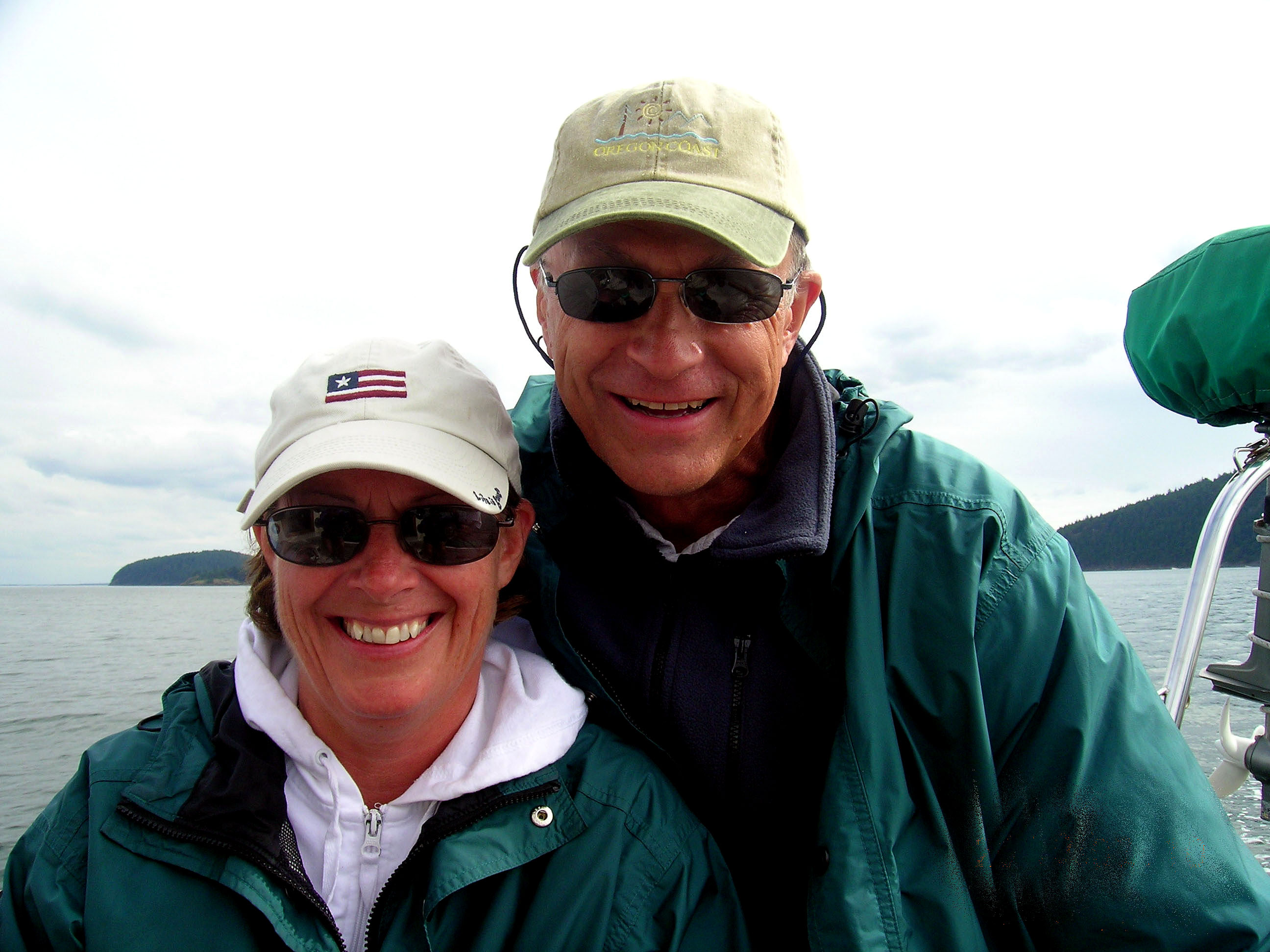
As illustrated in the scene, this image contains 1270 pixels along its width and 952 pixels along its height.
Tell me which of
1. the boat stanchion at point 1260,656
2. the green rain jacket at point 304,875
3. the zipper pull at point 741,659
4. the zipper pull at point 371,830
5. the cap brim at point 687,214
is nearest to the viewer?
the green rain jacket at point 304,875

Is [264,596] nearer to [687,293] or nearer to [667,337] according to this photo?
[667,337]

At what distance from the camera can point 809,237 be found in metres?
2.23

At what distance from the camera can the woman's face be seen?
75.7 inches

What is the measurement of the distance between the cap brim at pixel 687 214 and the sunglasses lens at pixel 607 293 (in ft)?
0.40

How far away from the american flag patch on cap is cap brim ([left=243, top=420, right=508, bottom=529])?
0.30 ft

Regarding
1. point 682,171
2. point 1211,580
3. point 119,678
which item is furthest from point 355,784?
point 119,678

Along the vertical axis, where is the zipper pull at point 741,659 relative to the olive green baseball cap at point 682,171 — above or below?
below

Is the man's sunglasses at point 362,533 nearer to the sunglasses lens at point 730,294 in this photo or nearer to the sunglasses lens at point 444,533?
the sunglasses lens at point 444,533

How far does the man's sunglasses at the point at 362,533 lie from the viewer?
1.89m

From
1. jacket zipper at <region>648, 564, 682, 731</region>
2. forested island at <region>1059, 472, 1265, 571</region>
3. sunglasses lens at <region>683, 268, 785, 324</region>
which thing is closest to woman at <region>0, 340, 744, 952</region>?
jacket zipper at <region>648, 564, 682, 731</region>

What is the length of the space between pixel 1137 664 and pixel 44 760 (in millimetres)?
14746

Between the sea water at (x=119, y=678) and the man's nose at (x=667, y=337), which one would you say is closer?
the man's nose at (x=667, y=337)

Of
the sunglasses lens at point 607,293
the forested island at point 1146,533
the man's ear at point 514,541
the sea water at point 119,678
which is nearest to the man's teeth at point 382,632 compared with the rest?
the man's ear at point 514,541

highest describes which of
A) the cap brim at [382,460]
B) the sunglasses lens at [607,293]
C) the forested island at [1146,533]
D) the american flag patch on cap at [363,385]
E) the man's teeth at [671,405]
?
the sunglasses lens at [607,293]
